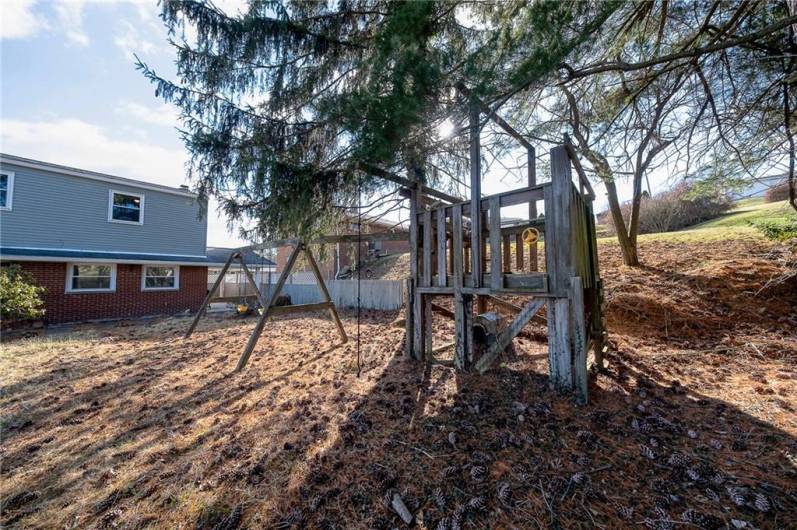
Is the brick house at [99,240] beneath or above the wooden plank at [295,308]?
above

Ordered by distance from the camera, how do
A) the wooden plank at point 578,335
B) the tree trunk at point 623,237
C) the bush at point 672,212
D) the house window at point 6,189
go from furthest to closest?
the bush at point 672,212
the house window at point 6,189
the tree trunk at point 623,237
the wooden plank at point 578,335

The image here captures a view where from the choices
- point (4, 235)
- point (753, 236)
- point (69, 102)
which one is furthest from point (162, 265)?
point (753, 236)

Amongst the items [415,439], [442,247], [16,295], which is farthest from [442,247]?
[16,295]

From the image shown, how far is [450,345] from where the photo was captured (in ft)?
18.4

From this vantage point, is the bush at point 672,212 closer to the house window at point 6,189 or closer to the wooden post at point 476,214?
the wooden post at point 476,214

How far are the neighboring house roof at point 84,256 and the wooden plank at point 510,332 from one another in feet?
44.4

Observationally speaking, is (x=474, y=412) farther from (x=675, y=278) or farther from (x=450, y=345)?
(x=675, y=278)

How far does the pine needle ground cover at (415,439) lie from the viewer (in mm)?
2012

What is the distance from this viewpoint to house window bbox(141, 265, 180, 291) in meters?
12.6

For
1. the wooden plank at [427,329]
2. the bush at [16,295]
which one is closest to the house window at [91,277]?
the bush at [16,295]

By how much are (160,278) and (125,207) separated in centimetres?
304

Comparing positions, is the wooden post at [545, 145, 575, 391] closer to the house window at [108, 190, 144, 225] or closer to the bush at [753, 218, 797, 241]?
the bush at [753, 218, 797, 241]

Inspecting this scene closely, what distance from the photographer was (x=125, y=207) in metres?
12.2

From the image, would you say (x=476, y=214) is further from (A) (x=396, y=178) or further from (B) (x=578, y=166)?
(B) (x=578, y=166)
